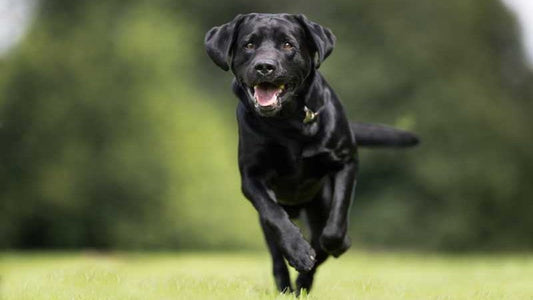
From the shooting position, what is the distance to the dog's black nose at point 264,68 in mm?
4762

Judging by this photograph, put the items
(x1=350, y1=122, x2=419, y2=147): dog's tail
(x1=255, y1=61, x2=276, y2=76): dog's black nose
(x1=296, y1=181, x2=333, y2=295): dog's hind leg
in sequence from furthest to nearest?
(x1=350, y1=122, x2=419, y2=147): dog's tail → (x1=296, y1=181, x2=333, y2=295): dog's hind leg → (x1=255, y1=61, x2=276, y2=76): dog's black nose

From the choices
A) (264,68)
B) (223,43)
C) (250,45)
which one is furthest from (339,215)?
(223,43)

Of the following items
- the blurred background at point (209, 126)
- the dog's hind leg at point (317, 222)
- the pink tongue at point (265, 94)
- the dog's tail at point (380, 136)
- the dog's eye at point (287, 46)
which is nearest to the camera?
the pink tongue at point (265, 94)

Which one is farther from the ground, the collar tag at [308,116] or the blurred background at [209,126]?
the collar tag at [308,116]

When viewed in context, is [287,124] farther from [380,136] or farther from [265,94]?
[380,136]

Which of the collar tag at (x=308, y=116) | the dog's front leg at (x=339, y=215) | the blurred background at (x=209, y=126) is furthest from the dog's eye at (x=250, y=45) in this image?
the blurred background at (x=209, y=126)

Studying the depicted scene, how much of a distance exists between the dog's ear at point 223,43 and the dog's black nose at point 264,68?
422mm

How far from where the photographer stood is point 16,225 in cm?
1897

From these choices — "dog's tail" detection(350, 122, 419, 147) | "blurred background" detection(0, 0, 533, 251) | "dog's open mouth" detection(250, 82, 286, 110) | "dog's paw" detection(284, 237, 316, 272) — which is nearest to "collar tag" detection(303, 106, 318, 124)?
"dog's open mouth" detection(250, 82, 286, 110)

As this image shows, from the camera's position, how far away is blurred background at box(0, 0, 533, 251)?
18562 mm

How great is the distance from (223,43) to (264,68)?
53cm

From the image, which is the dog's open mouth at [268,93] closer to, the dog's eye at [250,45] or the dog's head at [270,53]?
the dog's head at [270,53]

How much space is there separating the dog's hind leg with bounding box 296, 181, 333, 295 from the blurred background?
1144cm

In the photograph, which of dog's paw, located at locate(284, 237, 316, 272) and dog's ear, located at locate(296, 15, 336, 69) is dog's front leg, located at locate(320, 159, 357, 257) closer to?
dog's paw, located at locate(284, 237, 316, 272)
